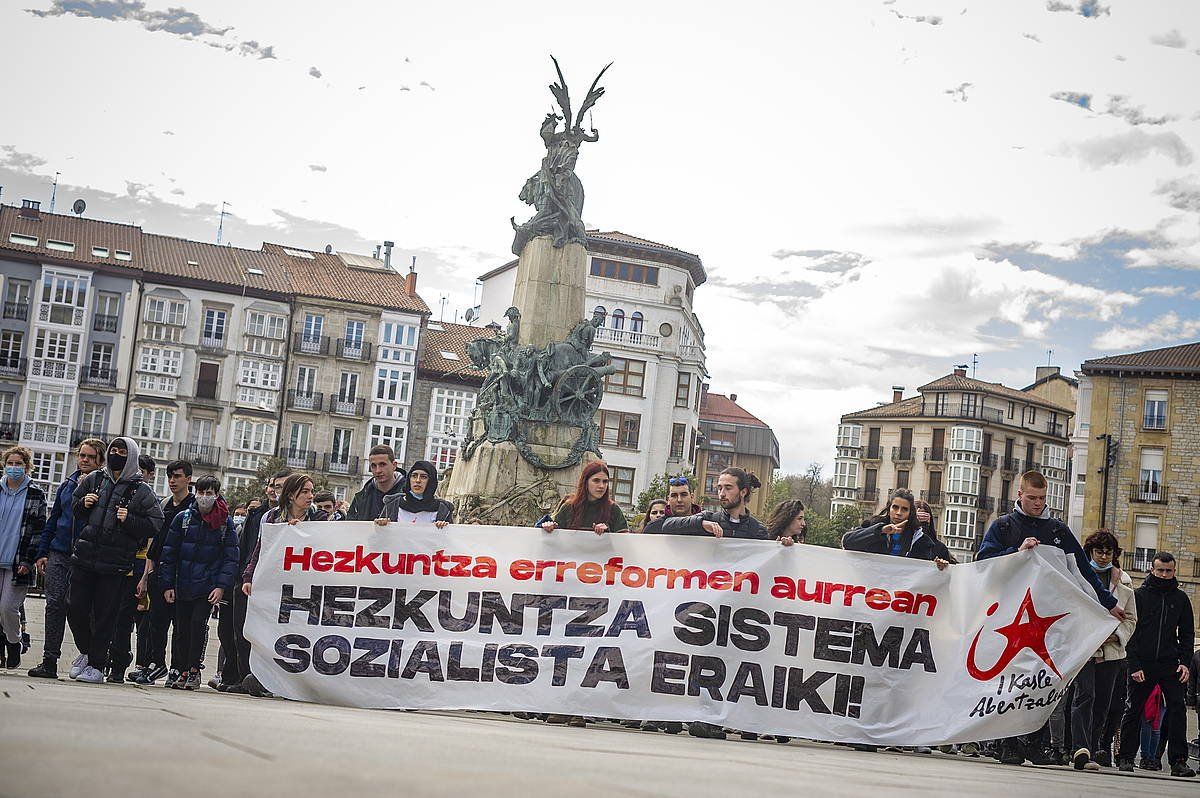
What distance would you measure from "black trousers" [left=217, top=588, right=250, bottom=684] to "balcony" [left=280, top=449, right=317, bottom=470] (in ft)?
198

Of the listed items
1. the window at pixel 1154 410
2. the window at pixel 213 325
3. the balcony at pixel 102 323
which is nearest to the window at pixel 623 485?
the window at pixel 213 325

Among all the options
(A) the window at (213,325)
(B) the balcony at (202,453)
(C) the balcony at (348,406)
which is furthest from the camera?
(C) the balcony at (348,406)

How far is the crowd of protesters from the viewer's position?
9461 mm

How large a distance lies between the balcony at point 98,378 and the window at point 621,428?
26253 millimetres

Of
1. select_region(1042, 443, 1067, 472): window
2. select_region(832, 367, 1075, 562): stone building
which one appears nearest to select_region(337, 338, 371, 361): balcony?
select_region(832, 367, 1075, 562): stone building

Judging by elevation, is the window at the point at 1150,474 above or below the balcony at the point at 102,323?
below

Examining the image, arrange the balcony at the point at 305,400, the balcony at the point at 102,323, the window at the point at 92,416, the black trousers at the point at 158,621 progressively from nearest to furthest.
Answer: the black trousers at the point at 158,621
the window at the point at 92,416
the balcony at the point at 102,323
the balcony at the point at 305,400

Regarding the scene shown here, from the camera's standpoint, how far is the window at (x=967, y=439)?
8969 centimetres

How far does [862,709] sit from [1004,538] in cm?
173

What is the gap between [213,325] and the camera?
2741 inches

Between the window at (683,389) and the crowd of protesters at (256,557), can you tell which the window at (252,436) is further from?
the crowd of protesters at (256,557)

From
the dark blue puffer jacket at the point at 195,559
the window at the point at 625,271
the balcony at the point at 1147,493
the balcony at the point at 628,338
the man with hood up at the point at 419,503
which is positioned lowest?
the dark blue puffer jacket at the point at 195,559

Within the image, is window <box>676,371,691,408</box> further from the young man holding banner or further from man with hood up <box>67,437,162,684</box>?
man with hood up <box>67,437,162,684</box>

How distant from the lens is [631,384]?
67.8 m
